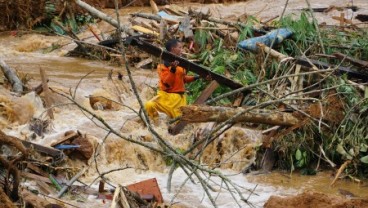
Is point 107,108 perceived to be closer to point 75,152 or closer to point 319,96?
point 75,152

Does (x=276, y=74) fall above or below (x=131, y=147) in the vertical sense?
above

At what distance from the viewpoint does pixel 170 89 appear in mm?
10008

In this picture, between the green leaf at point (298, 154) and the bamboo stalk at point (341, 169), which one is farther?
the green leaf at point (298, 154)

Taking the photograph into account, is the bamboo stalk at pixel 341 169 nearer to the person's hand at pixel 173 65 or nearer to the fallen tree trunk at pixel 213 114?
the fallen tree trunk at pixel 213 114

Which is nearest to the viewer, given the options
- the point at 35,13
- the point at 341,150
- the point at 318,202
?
the point at 318,202

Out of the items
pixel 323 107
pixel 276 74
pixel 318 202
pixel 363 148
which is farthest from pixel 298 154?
pixel 318 202

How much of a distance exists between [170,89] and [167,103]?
0.61ft

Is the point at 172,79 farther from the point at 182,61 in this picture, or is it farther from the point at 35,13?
the point at 35,13

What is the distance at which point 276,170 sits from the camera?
934cm

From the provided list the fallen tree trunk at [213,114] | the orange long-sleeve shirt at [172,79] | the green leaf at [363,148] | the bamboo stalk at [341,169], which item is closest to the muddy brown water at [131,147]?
the bamboo stalk at [341,169]

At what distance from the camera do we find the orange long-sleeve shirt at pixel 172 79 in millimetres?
9812

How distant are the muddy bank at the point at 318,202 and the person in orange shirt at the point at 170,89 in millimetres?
2813

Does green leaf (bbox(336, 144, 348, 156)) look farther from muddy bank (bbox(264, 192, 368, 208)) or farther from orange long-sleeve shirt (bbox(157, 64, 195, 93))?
orange long-sleeve shirt (bbox(157, 64, 195, 93))

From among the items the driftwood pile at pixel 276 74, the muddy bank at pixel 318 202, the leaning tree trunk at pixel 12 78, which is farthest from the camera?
the leaning tree trunk at pixel 12 78
